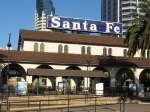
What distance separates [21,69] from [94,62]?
40.3 ft

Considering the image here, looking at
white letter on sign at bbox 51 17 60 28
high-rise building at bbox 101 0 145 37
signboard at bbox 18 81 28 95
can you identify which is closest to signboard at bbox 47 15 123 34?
white letter on sign at bbox 51 17 60 28

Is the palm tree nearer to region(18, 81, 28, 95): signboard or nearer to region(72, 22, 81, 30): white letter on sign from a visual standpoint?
region(18, 81, 28, 95): signboard

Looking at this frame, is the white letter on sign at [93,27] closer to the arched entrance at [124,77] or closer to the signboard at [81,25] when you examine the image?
the signboard at [81,25]

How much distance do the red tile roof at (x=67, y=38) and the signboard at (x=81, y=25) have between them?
261 centimetres

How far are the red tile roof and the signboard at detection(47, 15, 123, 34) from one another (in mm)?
2612

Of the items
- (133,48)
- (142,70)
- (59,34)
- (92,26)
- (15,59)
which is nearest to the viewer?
(133,48)

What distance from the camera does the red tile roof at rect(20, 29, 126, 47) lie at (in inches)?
2016

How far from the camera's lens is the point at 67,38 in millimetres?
53750

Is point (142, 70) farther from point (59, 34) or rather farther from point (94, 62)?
point (59, 34)

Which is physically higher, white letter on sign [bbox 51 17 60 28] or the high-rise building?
the high-rise building

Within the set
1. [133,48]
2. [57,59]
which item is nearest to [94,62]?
[57,59]

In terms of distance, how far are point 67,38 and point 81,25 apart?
21.7ft

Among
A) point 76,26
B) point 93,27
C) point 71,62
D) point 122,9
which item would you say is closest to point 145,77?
point 93,27

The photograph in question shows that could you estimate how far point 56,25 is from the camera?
56594 mm
